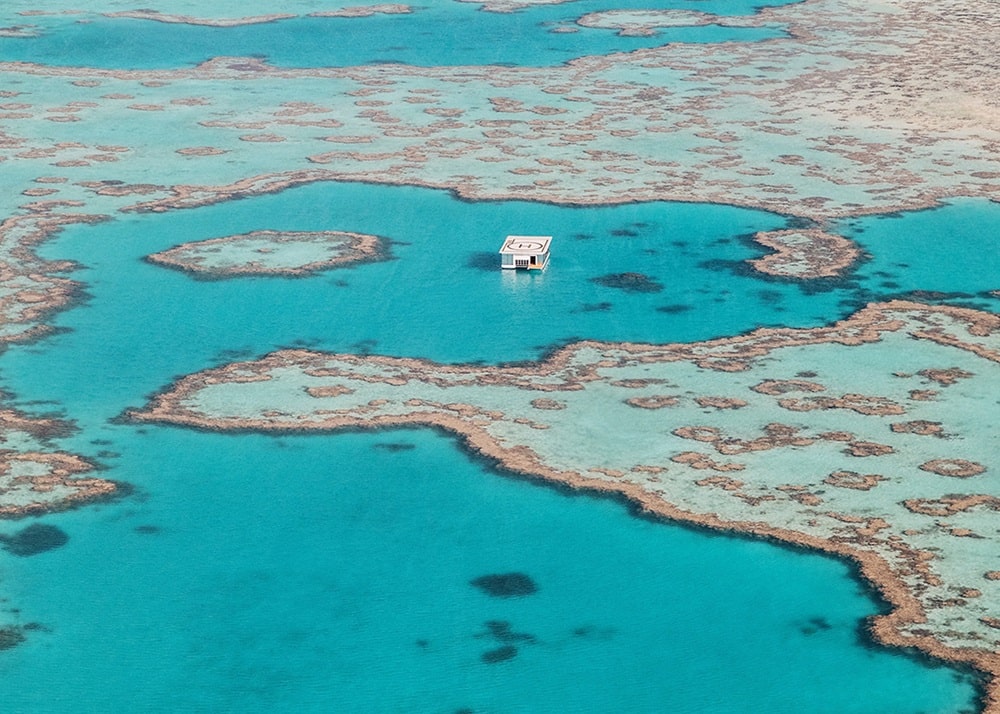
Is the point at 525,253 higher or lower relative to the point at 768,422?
higher

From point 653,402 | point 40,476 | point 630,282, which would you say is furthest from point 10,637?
point 630,282

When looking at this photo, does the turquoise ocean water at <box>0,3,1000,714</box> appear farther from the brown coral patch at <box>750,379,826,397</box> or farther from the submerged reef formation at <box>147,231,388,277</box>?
the brown coral patch at <box>750,379,826,397</box>

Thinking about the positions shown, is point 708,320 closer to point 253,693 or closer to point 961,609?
point 961,609

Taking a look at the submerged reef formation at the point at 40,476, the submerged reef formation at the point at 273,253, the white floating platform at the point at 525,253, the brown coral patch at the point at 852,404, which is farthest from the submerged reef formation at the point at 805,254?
the submerged reef formation at the point at 40,476

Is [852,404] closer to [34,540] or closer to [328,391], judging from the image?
[328,391]

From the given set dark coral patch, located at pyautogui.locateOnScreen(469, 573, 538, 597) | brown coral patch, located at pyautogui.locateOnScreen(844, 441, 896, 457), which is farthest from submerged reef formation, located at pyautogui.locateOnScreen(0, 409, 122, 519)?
brown coral patch, located at pyautogui.locateOnScreen(844, 441, 896, 457)

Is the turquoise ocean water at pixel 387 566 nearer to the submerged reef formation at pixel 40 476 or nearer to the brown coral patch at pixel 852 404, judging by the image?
the submerged reef formation at pixel 40 476

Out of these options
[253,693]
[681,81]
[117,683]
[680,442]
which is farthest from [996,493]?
[681,81]
